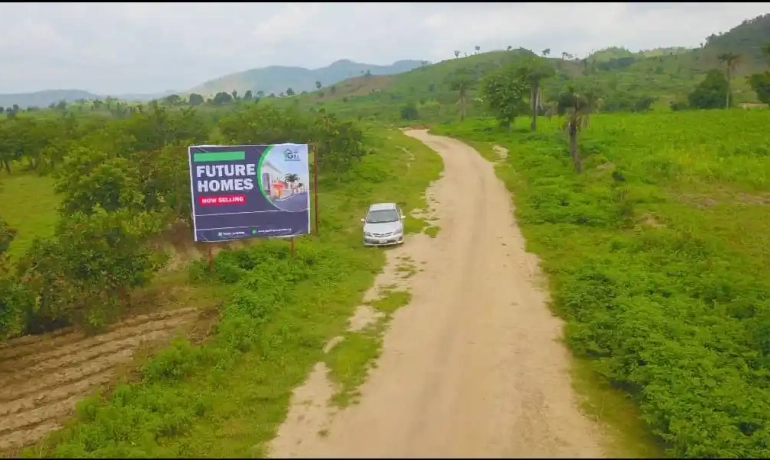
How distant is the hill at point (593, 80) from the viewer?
80.1 metres

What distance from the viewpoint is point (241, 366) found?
39.4 feet

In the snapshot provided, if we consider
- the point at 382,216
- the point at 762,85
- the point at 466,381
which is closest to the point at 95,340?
the point at 466,381

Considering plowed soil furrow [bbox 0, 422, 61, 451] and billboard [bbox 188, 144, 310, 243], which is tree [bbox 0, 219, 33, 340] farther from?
billboard [bbox 188, 144, 310, 243]

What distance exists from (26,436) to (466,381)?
26.5 ft

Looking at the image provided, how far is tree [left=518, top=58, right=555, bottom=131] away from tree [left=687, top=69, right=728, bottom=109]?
70.4 ft

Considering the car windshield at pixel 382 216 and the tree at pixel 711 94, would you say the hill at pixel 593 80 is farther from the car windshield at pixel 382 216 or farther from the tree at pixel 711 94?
the car windshield at pixel 382 216

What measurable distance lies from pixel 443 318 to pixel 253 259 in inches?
271

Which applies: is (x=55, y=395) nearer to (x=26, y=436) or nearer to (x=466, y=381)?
(x=26, y=436)

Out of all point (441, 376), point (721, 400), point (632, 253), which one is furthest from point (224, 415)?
point (632, 253)

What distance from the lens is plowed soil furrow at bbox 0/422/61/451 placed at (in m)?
10.4

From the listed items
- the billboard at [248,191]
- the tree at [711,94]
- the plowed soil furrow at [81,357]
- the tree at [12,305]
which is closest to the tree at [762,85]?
the tree at [711,94]

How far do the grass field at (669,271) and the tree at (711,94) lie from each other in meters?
24.8

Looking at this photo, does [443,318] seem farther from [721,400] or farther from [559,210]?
[559,210]

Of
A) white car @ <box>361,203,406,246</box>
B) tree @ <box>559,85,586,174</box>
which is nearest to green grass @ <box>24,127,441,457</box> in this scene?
white car @ <box>361,203,406,246</box>
